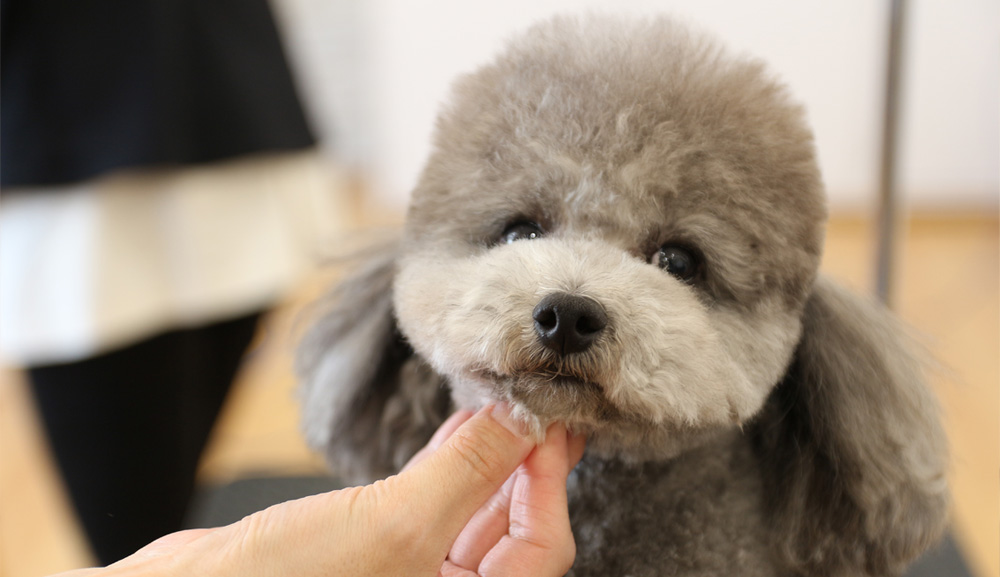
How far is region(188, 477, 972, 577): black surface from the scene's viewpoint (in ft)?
3.64

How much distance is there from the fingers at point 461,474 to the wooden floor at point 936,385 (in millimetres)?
383

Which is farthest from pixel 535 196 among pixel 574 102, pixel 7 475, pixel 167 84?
pixel 7 475

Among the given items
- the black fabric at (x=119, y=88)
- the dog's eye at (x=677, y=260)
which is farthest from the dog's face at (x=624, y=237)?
the black fabric at (x=119, y=88)

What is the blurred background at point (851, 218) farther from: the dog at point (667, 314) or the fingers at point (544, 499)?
the fingers at point (544, 499)

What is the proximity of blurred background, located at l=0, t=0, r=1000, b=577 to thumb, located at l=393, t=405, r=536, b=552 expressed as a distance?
1.08ft

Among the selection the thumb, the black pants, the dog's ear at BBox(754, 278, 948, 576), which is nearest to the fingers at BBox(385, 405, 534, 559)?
the thumb

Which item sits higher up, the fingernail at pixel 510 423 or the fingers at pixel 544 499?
the fingernail at pixel 510 423

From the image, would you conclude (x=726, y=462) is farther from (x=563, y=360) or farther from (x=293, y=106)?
(x=293, y=106)

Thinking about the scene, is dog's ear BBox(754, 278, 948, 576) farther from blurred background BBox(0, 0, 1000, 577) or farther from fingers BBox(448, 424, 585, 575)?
fingers BBox(448, 424, 585, 575)

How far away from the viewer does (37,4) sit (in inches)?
36.6

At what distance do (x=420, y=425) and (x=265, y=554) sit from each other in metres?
0.26

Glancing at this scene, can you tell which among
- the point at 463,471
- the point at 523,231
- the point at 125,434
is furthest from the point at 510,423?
the point at 125,434

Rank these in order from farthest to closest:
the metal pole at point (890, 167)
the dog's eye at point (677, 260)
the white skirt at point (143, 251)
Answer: the white skirt at point (143, 251), the metal pole at point (890, 167), the dog's eye at point (677, 260)

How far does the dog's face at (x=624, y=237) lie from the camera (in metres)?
0.53
